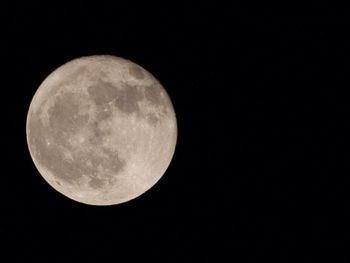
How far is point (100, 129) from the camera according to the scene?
527 cm

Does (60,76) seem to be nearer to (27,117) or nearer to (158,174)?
(27,117)

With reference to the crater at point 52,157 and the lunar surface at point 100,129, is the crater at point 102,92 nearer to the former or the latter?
the lunar surface at point 100,129

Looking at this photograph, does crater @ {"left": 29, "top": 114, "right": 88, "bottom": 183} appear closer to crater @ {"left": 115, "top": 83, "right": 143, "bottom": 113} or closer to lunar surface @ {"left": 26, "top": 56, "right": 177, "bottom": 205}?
lunar surface @ {"left": 26, "top": 56, "right": 177, "bottom": 205}

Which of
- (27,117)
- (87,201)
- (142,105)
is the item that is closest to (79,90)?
(142,105)

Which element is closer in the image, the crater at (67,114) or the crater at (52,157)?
the crater at (67,114)

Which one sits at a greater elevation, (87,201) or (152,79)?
(152,79)

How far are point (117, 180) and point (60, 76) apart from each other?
5.42 ft

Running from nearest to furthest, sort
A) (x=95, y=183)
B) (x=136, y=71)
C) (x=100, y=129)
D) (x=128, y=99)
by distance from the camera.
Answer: (x=100, y=129) → (x=128, y=99) → (x=95, y=183) → (x=136, y=71)

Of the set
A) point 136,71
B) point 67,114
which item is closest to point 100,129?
point 67,114

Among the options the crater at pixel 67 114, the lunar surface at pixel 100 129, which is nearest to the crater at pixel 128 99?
the lunar surface at pixel 100 129

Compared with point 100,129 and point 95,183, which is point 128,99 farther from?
point 95,183

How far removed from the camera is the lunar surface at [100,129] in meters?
5.30

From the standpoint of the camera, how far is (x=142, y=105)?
5562mm

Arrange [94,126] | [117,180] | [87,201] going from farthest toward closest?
[87,201]
[117,180]
[94,126]
